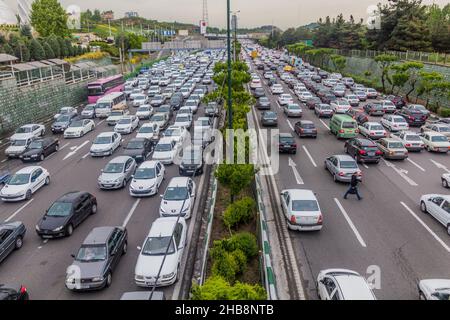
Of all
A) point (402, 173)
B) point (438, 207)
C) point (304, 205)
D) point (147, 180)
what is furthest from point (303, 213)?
point (402, 173)

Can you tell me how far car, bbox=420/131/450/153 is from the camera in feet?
96.4

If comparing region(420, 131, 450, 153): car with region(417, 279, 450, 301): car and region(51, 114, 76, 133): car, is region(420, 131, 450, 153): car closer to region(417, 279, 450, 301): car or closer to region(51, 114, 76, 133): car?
region(417, 279, 450, 301): car

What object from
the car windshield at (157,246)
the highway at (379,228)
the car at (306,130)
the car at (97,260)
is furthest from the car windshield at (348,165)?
the car at (97,260)

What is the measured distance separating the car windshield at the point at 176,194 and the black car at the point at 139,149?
8.80m

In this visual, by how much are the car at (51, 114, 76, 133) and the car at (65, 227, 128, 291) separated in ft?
83.2

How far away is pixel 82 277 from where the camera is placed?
13.6m

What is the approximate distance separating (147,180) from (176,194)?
3440 mm

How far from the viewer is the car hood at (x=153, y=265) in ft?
45.1

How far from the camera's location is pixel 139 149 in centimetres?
2852

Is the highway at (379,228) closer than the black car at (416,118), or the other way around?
the highway at (379,228)

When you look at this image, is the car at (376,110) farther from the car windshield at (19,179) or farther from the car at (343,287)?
the car windshield at (19,179)

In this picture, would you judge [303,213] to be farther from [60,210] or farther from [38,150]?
[38,150]
